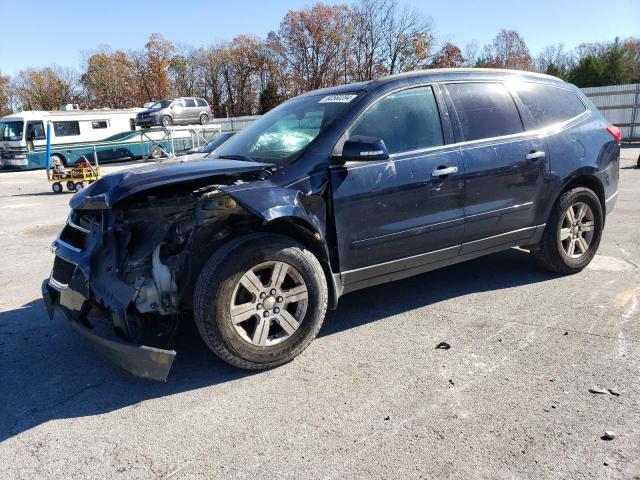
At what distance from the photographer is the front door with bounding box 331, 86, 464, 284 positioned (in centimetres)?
358

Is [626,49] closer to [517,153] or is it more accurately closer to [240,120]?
[240,120]

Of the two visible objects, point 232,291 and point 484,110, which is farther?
point 484,110

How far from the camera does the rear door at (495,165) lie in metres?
4.11

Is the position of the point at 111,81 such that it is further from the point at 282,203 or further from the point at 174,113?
Answer: the point at 282,203

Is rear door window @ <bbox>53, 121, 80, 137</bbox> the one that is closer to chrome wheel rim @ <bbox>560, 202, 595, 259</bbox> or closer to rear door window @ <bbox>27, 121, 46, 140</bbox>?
rear door window @ <bbox>27, 121, 46, 140</bbox>

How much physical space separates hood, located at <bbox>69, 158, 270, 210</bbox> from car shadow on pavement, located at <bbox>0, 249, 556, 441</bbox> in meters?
1.11

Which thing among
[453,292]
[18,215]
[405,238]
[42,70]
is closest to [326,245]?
[405,238]

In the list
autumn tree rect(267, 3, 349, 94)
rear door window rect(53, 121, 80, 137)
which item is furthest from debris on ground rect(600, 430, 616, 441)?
autumn tree rect(267, 3, 349, 94)

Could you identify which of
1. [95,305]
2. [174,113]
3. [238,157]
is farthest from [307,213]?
[174,113]

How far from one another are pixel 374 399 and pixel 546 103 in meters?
3.34

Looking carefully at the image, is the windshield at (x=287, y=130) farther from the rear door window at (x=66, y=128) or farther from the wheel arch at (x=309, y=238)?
the rear door window at (x=66, y=128)

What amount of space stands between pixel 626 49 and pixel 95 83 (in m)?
52.0

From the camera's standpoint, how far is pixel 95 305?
10.7 ft

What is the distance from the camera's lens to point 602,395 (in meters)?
2.86
